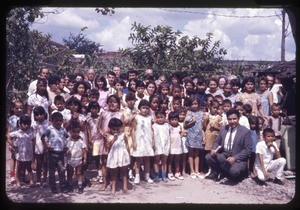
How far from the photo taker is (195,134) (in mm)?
3967

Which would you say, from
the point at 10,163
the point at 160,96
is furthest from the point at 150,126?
the point at 10,163

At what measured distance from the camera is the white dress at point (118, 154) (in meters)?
3.65

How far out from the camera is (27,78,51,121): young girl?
3606 mm

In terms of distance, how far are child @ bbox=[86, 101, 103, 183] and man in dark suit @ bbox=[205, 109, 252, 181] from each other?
1.02m

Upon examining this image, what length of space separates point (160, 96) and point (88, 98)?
0.74 m

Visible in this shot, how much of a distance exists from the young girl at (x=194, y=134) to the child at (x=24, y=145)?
4.93 feet

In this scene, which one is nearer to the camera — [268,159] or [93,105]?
[268,159]

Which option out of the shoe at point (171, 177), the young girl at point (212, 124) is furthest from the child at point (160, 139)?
the young girl at point (212, 124)

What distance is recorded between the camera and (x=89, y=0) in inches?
102

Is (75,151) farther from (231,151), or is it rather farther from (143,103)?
(231,151)

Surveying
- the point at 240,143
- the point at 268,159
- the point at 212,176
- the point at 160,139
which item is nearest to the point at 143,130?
the point at 160,139

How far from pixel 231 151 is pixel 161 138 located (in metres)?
0.73

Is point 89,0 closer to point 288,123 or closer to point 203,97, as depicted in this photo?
point 288,123

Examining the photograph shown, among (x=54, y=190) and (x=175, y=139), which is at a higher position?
(x=175, y=139)
